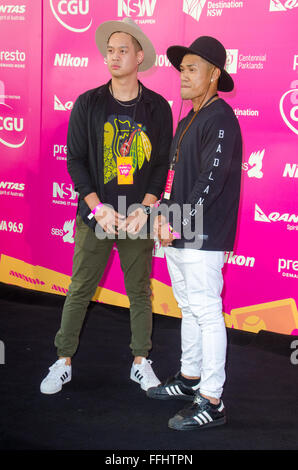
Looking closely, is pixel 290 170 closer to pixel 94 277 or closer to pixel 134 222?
pixel 134 222

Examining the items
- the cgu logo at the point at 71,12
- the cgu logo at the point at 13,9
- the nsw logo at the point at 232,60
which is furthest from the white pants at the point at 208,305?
the cgu logo at the point at 13,9

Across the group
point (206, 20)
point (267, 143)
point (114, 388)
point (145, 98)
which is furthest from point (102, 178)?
point (206, 20)

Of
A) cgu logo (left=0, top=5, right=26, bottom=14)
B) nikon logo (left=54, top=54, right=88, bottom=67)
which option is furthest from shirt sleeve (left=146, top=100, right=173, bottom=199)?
cgu logo (left=0, top=5, right=26, bottom=14)

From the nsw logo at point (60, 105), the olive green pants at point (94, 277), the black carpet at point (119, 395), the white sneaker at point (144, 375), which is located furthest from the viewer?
the nsw logo at point (60, 105)

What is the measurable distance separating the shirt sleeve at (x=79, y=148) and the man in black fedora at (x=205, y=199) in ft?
1.39

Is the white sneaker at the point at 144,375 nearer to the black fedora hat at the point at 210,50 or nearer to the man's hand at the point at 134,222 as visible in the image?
the man's hand at the point at 134,222

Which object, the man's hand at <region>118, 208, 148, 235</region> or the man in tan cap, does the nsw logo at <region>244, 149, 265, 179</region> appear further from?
the man's hand at <region>118, 208, 148, 235</region>

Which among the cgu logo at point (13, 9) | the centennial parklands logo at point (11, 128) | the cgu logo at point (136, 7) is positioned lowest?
the centennial parklands logo at point (11, 128)

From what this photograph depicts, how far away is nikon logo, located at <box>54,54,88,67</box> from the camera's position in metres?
3.65

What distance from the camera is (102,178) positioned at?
2.42 m

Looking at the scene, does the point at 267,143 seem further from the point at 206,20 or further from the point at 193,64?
the point at 193,64

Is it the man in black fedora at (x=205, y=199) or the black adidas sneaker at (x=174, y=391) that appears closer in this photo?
the man in black fedora at (x=205, y=199)

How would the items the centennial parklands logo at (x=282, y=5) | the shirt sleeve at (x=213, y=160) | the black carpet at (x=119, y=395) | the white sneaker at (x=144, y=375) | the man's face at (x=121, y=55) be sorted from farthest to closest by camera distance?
1. the centennial parklands logo at (x=282, y=5)
2. the white sneaker at (x=144, y=375)
3. the man's face at (x=121, y=55)
4. the black carpet at (x=119, y=395)
5. the shirt sleeve at (x=213, y=160)

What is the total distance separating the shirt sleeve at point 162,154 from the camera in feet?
8.13
